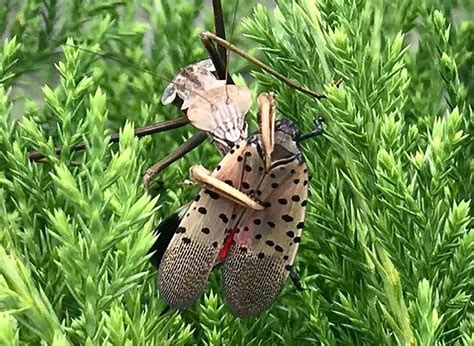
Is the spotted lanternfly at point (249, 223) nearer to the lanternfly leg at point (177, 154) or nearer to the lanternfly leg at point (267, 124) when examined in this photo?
the lanternfly leg at point (267, 124)

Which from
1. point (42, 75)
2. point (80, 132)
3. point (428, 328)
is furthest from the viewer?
point (42, 75)

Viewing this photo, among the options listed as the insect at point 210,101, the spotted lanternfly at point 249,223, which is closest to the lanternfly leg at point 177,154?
the insect at point 210,101

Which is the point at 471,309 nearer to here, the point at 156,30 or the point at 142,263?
the point at 142,263

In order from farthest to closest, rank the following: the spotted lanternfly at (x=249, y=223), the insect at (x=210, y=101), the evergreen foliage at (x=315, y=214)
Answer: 1. the insect at (x=210, y=101)
2. the spotted lanternfly at (x=249, y=223)
3. the evergreen foliage at (x=315, y=214)

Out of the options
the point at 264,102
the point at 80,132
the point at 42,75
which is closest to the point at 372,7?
the point at 264,102

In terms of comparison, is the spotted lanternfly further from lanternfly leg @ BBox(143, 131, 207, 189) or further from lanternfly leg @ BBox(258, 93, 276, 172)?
lanternfly leg @ BBox(143, 131, 207, 189)
